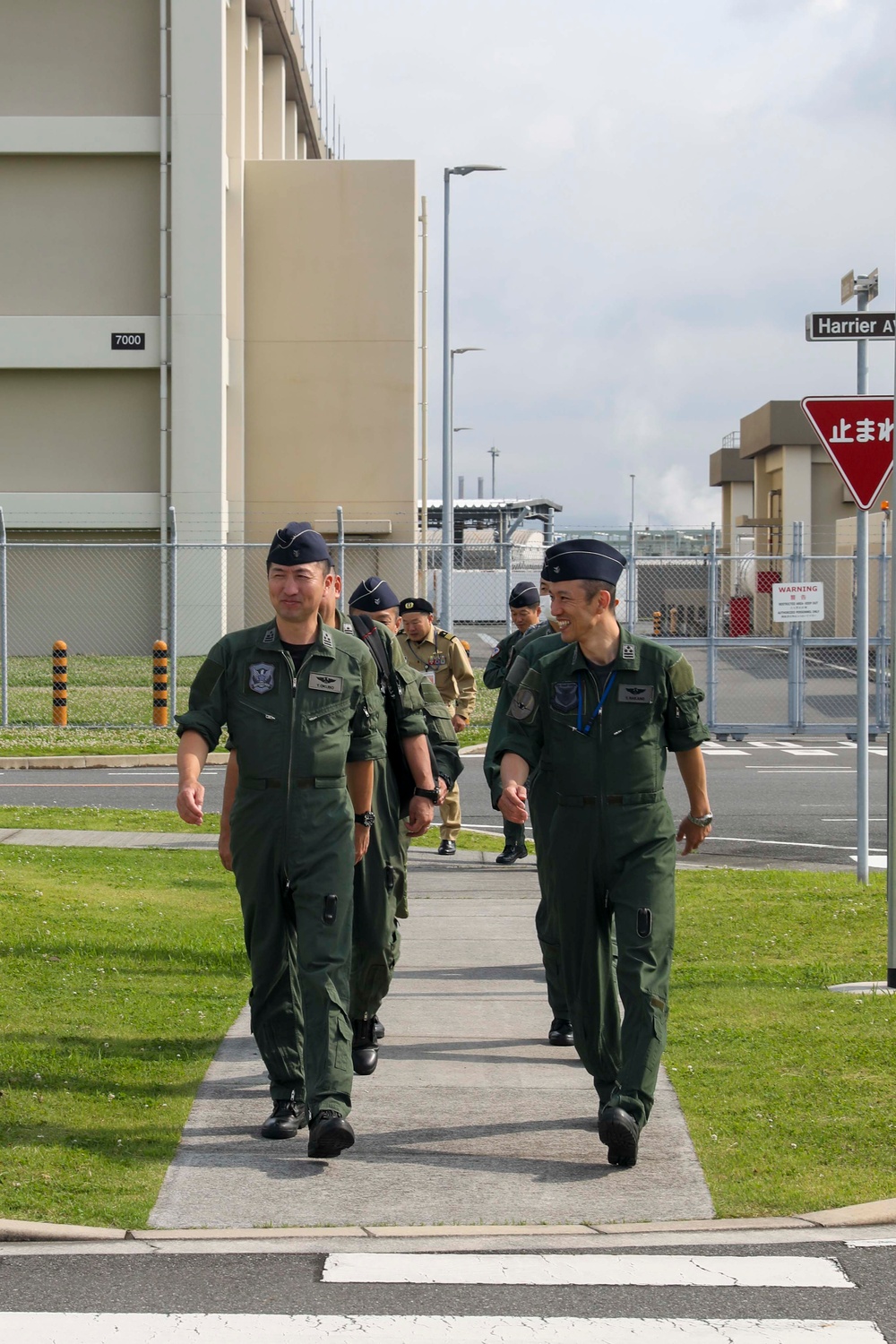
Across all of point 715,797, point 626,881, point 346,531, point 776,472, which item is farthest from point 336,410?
point 626,881

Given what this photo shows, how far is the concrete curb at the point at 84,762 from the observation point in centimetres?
1884

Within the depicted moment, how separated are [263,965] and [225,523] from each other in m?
28.3

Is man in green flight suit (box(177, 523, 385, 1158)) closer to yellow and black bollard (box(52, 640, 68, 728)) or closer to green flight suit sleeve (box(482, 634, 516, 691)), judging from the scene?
green flight suit sleeve (box(482, 634, 516, 691))

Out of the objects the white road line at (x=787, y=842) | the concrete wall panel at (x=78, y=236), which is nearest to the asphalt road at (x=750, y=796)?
the white road line at (x=787, y=842)

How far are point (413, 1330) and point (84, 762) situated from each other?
15.5 meters

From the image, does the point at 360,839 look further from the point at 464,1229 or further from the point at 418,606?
the point at 418,606

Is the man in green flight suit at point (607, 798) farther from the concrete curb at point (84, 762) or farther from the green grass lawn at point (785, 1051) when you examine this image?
the concrete curb at point (84, 762)

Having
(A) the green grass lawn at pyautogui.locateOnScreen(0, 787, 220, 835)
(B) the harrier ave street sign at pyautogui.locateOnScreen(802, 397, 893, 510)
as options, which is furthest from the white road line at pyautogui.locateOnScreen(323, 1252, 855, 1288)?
(A) the green grass lawn at pyautogui.locateOnScreen(0, 787, 220, 835)

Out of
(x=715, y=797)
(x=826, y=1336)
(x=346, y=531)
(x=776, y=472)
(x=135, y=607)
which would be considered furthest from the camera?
(x=776, y=472)

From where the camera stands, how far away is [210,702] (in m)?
5.42

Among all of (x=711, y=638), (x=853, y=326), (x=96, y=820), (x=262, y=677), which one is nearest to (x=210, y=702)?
(x=262, y=677)

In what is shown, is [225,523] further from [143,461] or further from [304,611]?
[304,611]

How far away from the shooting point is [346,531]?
116 ft

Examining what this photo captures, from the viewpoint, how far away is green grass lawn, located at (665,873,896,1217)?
5133mm
